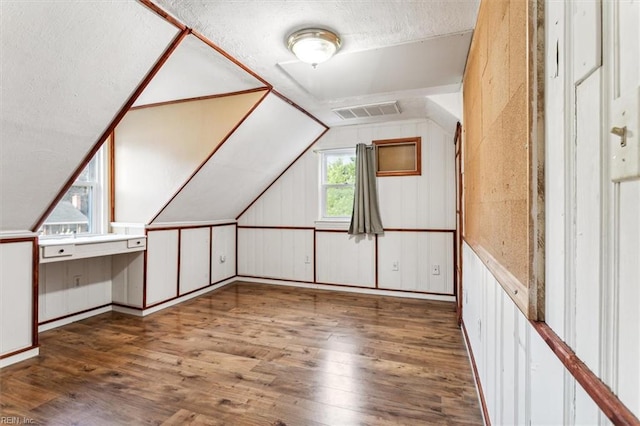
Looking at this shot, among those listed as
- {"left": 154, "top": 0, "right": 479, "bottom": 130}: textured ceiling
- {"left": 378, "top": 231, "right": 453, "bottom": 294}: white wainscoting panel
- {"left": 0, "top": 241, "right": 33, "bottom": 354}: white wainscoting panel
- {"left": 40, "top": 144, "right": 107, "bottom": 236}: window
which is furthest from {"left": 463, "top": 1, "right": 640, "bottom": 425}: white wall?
{"left": 40, "top": 144, "right": 107, "bottom": 236}: window

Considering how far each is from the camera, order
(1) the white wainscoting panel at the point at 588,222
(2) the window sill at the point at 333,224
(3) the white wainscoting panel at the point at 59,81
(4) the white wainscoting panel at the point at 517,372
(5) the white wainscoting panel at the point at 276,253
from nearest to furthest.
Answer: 1. (1) the white wainscoting panel at the point at 588,222
2. (4) the white wainscoting panel at the point at 517,372
3. (3) the white wainscoting panel at the point at 59,81
4. (2) the window sill at the point at 333,224
5. (5) the white wainscoting panel at the point at 276,253

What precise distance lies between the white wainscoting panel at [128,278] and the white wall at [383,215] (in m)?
1.77

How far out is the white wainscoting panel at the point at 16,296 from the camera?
2244 millimetres

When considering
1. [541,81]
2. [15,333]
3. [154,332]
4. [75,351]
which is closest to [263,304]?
[154,332]

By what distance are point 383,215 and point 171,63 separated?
291cm

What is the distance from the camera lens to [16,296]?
Answer: 91.4 inches

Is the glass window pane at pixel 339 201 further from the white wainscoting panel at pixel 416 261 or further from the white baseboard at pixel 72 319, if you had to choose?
the white baseboard at pixel 72 319

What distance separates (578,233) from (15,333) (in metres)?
3.39

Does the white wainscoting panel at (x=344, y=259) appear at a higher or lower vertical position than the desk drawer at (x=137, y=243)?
lower

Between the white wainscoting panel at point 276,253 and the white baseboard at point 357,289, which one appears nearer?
the white baseboard at point 357,289

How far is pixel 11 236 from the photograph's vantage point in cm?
228

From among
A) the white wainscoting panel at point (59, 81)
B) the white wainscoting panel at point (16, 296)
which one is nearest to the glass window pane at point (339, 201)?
the white wainscoting panel at point (59, 81)

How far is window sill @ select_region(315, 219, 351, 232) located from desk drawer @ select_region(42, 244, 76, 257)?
277 centimetres

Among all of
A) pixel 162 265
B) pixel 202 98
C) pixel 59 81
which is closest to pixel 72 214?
pixel 162 265
